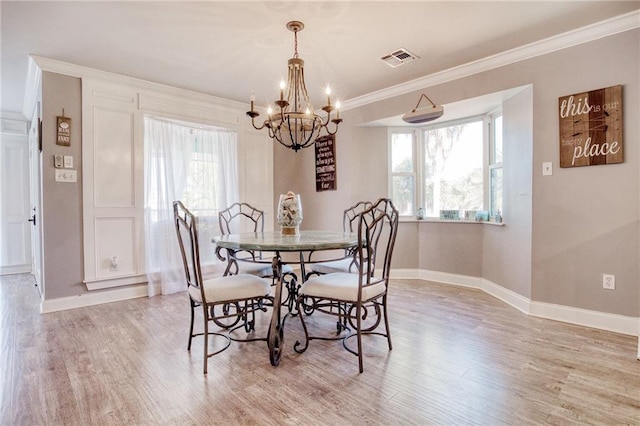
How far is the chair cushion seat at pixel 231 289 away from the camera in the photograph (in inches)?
78.5

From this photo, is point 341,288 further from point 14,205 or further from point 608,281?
point 14,205

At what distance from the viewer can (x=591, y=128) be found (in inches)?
100

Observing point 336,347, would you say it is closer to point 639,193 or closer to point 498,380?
point 498,380

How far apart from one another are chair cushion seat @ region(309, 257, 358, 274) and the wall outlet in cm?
192

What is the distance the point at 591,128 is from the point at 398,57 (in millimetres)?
1664

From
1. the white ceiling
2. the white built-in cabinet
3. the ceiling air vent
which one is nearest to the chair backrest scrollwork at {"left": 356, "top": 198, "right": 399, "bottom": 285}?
the white ceiling

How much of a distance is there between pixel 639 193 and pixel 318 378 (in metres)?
2.65

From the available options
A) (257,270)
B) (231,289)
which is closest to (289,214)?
(257,270)

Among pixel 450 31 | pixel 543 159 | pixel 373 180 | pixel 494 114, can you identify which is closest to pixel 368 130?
pixel 373 180

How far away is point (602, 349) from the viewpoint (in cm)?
217

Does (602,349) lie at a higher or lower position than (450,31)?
lower

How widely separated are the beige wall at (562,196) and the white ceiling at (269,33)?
27cm

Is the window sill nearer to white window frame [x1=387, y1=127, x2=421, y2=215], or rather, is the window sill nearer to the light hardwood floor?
white window frame [x1=387, y1=127, x2=421, y2=215]

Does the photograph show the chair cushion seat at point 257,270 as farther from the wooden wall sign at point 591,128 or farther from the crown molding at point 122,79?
the wooden wall sign at point 591,128
